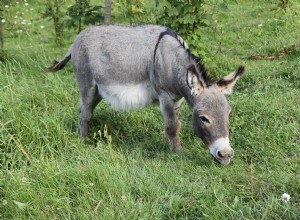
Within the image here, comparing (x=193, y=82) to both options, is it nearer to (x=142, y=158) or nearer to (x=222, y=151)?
(x=222, y=151)

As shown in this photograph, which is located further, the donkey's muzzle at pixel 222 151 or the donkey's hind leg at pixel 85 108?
the donkey's hind leg at pixel 85 108

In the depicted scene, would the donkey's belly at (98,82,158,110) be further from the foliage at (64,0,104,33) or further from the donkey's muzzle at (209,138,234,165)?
the foliage at (64,0,104,33)

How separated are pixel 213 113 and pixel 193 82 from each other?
0.34 m

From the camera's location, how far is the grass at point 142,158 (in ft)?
10.6

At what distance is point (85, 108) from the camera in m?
5.00

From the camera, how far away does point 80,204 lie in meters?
3.32

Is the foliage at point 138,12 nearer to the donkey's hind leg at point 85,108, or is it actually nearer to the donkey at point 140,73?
the donkey at point 140,73

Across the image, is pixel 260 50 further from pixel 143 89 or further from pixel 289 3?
pixel 143 89

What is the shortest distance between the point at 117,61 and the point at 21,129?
1.21 metres

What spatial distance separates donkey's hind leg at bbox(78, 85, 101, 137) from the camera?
4949 mm

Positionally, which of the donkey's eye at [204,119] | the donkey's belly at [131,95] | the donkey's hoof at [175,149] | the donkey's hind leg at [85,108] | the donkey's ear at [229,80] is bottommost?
the donkey's hoof at [175,149]

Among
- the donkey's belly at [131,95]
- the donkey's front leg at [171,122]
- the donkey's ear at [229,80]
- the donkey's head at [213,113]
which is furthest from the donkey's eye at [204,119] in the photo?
the donkey's belly at [131,95]

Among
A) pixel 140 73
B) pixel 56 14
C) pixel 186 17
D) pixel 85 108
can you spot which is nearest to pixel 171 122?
pixel 140 73

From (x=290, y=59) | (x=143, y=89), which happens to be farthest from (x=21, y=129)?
(x=290, y=59)
